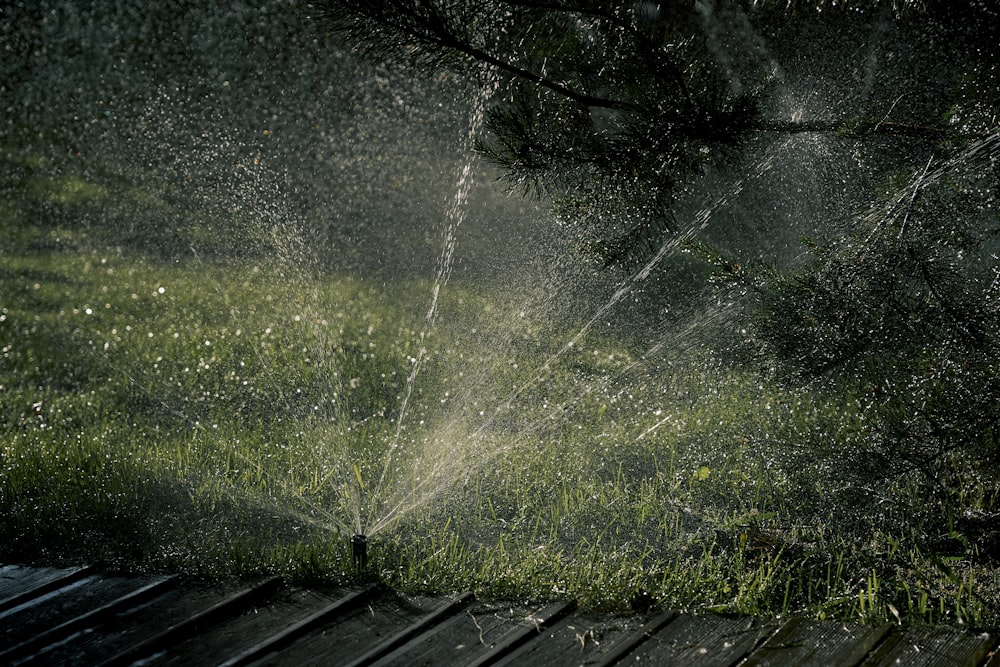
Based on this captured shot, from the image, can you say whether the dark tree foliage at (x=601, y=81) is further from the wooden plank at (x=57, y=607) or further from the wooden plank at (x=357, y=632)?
the wooden plank at (x=57, y=607)

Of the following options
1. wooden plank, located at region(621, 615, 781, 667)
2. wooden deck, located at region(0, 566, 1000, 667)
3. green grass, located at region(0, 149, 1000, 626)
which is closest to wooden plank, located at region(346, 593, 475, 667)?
wooden deck, located at region(0, 566, 1000, 667)

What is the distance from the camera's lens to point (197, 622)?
2492 mm

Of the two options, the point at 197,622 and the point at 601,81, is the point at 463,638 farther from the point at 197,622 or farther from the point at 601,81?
the point at 601,81

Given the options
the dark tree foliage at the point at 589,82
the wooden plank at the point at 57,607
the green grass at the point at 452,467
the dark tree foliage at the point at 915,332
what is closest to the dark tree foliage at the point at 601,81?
the dark tree foliage at the point at 589,82

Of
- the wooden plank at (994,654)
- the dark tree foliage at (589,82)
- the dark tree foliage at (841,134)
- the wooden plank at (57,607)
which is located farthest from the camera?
the dark tree foliage at (841,134)

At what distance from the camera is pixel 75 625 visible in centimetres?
249

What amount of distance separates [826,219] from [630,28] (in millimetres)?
4434

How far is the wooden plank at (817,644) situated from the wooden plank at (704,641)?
0.11ft

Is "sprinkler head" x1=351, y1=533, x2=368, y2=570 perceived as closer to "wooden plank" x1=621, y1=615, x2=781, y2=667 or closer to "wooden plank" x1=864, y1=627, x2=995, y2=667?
"wooden plank" x1=621, y1=615, x2=781, y2=667

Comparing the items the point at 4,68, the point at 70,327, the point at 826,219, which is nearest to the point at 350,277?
the point at 70,327

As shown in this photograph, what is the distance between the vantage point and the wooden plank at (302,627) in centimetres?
232

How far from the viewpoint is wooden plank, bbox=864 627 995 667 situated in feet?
7.53

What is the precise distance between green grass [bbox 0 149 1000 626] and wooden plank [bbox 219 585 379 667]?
142mm

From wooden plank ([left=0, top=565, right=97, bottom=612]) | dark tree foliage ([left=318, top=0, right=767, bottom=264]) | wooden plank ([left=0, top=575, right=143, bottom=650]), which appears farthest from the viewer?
dark tree foliage ([left=318, top=0, right=767, bottom=264])
